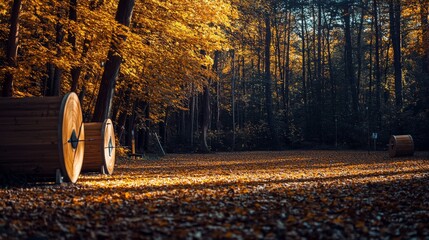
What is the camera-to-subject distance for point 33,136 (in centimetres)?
970

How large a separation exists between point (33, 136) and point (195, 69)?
1154 cm

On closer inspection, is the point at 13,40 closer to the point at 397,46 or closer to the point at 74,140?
the point at 74,140

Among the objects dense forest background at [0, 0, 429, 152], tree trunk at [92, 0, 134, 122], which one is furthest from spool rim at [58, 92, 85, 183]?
tree trunk at [92, 0, 134, 122]

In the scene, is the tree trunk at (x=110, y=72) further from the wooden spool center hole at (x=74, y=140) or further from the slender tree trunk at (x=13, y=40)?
the wooden spool center hole at (x=74, y=140)

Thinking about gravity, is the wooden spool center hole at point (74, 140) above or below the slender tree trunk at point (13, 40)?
below

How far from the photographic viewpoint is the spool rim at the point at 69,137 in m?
9.77

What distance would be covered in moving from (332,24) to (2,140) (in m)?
42.4

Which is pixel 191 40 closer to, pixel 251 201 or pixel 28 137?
pixel 28 137

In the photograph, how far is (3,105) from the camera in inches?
386

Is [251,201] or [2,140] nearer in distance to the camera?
[251,201]

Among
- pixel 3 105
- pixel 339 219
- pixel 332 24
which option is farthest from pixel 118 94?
pixel 332 24

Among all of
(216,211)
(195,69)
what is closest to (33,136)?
(216,211)

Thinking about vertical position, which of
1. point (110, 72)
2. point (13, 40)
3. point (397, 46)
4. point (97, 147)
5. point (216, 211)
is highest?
point (397, 46)

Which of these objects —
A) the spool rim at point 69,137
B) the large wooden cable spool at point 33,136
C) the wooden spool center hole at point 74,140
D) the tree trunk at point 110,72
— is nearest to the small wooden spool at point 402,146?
the tree trunk at point 110,72
